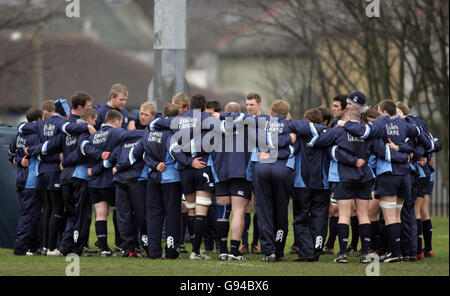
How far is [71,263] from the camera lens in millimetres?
12781

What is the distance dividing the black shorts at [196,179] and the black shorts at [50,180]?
208 cm

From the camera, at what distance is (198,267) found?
40.3 feet

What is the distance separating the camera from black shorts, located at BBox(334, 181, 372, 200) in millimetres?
13234

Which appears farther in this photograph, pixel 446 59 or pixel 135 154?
pixel 446 59

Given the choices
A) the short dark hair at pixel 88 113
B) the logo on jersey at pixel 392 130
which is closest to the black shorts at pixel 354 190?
the logo on jersey at pixel 392 130

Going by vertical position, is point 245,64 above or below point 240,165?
above

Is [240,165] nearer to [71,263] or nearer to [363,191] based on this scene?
[363,191]

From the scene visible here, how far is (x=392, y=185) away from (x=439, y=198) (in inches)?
589

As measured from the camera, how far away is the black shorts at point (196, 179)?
13414mm

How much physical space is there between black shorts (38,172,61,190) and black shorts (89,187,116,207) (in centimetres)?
57

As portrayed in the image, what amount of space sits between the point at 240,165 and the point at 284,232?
1.14 metres

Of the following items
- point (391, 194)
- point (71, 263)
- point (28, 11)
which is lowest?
point (71, 263)
